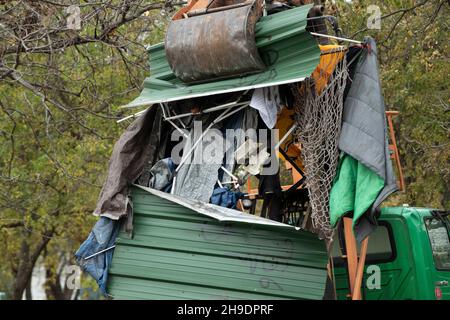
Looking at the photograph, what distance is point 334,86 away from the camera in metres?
7.70

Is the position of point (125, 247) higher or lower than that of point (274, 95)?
lower

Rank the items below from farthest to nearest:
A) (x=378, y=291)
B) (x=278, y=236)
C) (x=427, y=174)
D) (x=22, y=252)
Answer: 1. (x=22, y=252)
2. (x=427, y=174)
3. (x=378, y=291)
4. (x=278, y=236)

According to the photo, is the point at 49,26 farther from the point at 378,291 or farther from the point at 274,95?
the point at 378,291

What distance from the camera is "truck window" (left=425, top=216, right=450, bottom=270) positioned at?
29.5ft

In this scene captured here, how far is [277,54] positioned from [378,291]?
2909 millimetres

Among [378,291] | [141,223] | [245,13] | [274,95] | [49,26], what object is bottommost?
[378,291]

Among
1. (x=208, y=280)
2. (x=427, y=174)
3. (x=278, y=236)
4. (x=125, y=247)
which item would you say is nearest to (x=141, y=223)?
(x=125, y=247)

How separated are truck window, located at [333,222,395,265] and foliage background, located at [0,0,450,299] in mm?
3245

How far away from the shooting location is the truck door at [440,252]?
880 centimetres

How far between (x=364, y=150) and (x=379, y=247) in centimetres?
217

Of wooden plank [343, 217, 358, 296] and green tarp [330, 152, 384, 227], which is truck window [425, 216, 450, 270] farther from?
green tarp [330, 152, 384, 227]

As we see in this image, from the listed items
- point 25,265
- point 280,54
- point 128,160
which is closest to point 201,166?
point 128,160

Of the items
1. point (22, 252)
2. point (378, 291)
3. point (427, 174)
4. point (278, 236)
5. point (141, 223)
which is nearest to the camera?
point (278, 236)

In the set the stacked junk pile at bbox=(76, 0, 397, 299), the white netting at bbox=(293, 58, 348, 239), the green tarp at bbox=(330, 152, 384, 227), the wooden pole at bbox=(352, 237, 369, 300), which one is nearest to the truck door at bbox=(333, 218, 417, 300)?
the wooden pole at bbox=(352, 237, 369, 300)
